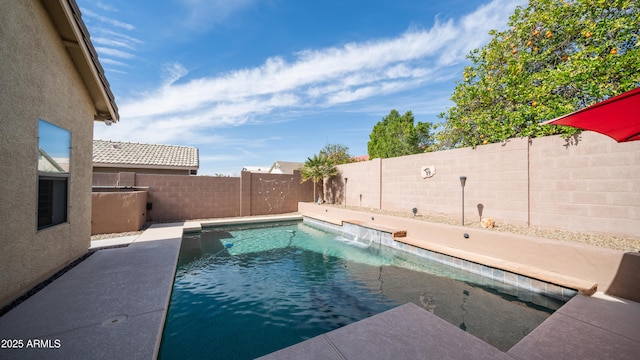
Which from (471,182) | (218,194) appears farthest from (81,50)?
(471,182)

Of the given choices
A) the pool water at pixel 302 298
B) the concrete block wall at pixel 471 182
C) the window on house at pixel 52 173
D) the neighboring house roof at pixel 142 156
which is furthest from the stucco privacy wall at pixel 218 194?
the window on house at pixel 52 173

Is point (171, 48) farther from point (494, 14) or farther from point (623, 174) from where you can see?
point (623, 174)

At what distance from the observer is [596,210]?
216 inches

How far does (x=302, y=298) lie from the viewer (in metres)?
4.57

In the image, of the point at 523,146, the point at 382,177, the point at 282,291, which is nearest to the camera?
the point at 282,291

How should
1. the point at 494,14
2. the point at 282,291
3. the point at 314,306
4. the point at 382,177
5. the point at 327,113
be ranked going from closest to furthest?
the point at 314,306, the point at 282,291, the point at 494,14, the point at 382,177, the point at 327,113

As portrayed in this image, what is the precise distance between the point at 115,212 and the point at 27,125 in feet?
20.9

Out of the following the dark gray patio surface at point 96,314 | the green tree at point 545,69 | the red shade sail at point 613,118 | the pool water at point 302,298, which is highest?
the green tree at point 545,69

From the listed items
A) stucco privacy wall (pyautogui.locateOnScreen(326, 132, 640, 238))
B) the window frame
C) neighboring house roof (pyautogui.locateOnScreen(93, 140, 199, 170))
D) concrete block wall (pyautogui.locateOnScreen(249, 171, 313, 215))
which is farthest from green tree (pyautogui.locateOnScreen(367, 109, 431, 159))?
the window frame

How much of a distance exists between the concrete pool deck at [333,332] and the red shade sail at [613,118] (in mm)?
2540

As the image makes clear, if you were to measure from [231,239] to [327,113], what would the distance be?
48.7 ft

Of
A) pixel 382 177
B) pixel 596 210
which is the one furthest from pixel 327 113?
pixel 596 210

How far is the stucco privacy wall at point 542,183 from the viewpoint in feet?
17.0

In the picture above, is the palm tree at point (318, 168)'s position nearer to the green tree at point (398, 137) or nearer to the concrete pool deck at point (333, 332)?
the concrete pool deck at point (333, 332)
